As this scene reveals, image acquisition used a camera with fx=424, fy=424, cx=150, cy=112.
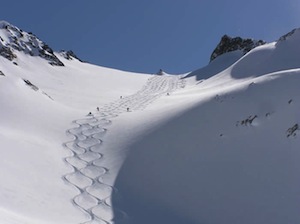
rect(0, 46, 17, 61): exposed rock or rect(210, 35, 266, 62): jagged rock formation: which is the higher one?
rect(210, 35, 266, 62): jagged rock formation

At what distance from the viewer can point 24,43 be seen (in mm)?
35188

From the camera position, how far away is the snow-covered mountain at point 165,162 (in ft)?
25.7

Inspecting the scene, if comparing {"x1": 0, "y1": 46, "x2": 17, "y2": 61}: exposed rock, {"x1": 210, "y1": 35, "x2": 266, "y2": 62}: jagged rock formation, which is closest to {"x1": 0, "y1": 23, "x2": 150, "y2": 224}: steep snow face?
{"x1": 0, "y1": 46, "x2": 17, "y2": 61}: exposed rock

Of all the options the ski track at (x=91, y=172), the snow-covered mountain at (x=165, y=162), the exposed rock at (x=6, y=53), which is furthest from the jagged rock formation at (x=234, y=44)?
the snow-covered mountain at (x=165, y=162)

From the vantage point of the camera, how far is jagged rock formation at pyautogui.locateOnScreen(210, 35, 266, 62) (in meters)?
36.7

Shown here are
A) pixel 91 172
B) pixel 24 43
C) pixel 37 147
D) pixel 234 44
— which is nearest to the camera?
pixel 91 172

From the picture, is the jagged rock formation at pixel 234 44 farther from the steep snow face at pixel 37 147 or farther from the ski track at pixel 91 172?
the ski track at pixel 91 172

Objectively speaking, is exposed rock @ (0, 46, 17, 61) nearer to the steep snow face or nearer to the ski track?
Result: the steep snow face

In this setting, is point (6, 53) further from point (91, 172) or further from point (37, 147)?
point (91, 172)

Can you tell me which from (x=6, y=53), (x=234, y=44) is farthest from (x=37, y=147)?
(x=234, y=44)

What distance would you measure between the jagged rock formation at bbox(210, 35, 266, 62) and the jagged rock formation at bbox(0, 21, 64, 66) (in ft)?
49.6

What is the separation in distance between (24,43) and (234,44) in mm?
18606

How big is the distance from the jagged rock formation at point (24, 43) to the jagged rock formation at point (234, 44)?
15129mm

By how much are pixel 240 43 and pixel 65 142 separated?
28.7 m
